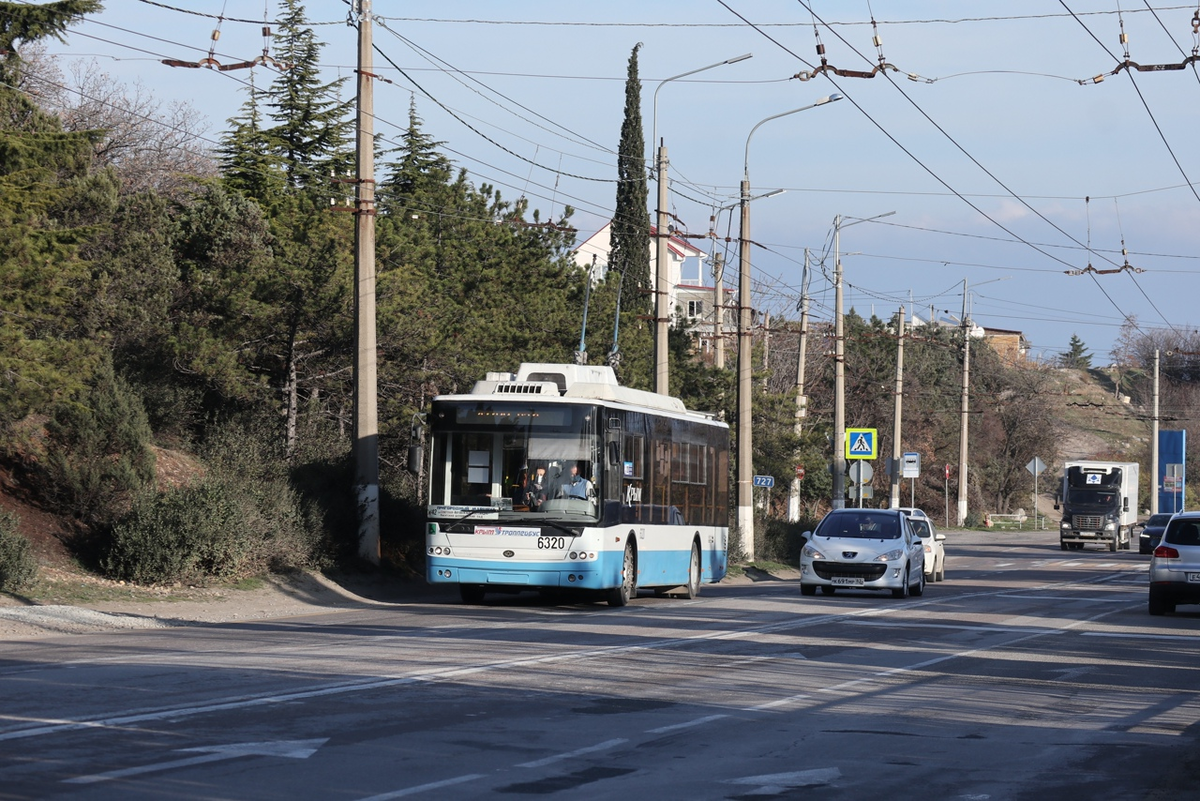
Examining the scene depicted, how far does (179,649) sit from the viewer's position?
47.2 feet

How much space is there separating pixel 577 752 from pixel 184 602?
12.3 metres

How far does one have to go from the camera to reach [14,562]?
1883 centimetres

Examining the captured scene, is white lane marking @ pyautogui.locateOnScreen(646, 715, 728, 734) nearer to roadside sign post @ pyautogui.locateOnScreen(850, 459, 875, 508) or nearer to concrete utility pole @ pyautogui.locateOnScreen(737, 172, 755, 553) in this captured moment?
concrete utility pole @ pyautogui.locateOnScreen(737, 172, 755, 553)

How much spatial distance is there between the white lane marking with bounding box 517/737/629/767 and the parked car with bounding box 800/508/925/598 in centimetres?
1739

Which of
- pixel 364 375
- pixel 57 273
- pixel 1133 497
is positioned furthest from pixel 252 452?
pixel 1133 497

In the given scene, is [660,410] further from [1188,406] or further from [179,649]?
[1188,406]

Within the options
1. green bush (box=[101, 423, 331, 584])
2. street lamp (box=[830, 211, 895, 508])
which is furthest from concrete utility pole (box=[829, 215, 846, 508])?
green bush (box=[101, 423, 331, 584])

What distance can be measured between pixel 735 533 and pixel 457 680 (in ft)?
87.1

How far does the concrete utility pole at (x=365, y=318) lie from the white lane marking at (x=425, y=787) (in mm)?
16362

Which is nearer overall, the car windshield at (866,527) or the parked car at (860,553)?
the parked car at (860,553)

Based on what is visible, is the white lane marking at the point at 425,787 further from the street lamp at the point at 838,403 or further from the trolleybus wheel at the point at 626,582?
the street lamp at the point at 838,403

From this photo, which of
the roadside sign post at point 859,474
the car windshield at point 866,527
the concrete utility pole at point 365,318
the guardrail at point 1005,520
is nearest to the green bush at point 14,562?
the concrete utility pole at point 365,318

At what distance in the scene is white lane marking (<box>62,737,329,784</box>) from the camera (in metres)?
7.81

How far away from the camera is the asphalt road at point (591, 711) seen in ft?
27.4
